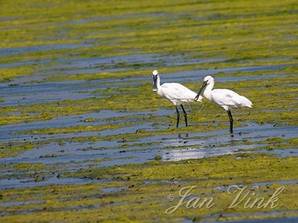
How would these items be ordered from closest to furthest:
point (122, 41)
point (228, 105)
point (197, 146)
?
1. point (197, 146)
2. point (228, 105)
3. point (122, 41)

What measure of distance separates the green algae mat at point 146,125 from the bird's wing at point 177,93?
48cm

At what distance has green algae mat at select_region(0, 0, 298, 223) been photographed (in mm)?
15586

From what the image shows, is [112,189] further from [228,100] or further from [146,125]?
[146,125]

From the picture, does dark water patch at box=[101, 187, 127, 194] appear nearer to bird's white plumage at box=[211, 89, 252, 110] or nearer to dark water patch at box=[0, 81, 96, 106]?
bird's white plumage at box=[211, 89, 252, 110]

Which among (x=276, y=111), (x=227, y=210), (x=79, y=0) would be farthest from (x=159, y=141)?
(x=79, y=0)

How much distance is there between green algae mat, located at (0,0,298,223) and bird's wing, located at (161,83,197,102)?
0.48 meters

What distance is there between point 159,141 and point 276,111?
333 centimetres

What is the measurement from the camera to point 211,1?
52.2 meters

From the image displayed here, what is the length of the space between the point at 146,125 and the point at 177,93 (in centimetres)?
131

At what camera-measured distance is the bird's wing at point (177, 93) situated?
23.3 meters

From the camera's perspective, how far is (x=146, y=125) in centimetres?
2261

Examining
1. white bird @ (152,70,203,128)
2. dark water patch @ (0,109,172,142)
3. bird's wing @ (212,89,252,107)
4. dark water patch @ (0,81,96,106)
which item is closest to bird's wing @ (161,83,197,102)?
white bird @ (152,70,203,128)

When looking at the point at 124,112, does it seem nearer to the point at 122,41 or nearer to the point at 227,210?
the point at 227,210

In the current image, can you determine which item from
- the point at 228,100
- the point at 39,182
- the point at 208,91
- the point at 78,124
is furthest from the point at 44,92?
the point at 39,182
